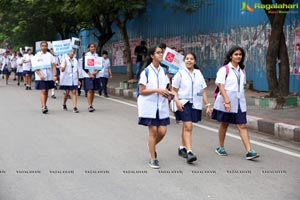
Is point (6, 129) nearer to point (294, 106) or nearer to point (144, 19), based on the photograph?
point (294, 106)

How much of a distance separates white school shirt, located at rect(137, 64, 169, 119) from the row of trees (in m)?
5.64

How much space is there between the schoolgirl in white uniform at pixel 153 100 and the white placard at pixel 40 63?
563 centimetres

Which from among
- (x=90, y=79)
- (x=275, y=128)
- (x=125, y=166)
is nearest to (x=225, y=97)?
(x=125, y=166)

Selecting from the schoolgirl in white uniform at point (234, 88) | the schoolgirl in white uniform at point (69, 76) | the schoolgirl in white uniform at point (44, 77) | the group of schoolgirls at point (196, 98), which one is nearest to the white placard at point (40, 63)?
the schoolgirl in white uniform at point (44, 77)

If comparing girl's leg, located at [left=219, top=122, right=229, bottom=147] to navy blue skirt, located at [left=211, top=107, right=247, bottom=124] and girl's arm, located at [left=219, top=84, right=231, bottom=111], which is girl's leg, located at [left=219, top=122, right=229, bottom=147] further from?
girl's arm, located at [left=219, top=84, right=231, bottom=111]

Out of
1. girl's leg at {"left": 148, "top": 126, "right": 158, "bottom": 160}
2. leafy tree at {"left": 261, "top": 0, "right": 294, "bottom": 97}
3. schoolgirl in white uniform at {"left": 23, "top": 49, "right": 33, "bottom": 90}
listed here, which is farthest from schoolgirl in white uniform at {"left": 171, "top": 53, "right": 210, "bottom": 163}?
schoolgirl in white uniform at {"left": 23, "top": 49, "right": 33, "bottom": 90}

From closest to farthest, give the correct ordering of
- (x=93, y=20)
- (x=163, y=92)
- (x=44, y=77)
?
(x=163, y=92) → (x=44, y=77) → (x=93, y=20)

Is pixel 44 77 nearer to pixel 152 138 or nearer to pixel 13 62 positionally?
pixel 152 138

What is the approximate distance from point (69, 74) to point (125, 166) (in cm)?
577

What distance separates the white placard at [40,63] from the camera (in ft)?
35.8

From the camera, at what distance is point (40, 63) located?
35.9 feet

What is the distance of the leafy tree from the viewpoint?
34.7ft

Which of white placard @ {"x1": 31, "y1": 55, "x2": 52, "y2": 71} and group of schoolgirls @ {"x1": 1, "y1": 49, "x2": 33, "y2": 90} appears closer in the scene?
white placard @ {"x1": 31, "y1": 55, "x2": 52, "y2": 71}

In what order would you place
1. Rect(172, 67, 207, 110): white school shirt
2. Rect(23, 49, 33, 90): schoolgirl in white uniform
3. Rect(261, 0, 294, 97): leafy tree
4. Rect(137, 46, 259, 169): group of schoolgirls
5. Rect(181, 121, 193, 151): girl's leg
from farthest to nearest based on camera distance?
1. Rect(23, 49, 33, 90): schoolgirl in white uniform
2. Rect(261, 0, 294, 97): leafy tree
3. Rect(172, 67, 207, 110): white school shirt
4. Rect(181, 121, 193, 151): girl's leg
5. Rect(137, 46, 259, 169): group of schoolgirls
